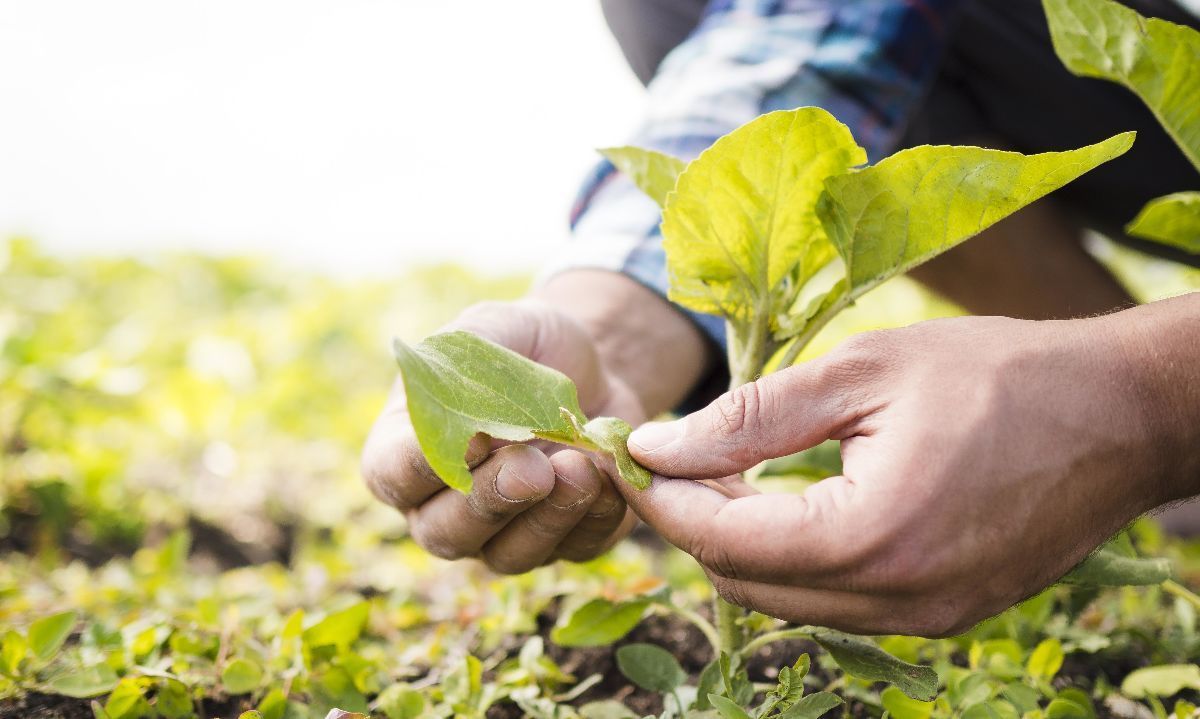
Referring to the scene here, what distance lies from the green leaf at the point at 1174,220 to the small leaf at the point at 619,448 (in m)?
0.78

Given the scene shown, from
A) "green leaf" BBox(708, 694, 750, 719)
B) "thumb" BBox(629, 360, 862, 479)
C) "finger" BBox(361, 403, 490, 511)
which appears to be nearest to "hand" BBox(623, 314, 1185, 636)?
"thumb" BBox(629, 360, 862, 479)

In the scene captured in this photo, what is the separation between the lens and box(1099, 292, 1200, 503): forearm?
928mm

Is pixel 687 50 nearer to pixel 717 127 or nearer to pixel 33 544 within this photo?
pixel 717 127

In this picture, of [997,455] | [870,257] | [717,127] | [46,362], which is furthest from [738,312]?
[46,362]

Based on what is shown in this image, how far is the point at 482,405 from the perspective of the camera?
36.9 inches

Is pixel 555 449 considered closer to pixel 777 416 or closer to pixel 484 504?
pixel 484 504

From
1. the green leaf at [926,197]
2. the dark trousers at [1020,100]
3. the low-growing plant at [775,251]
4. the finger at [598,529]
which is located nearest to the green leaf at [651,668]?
the low-growing plant at [775,251]

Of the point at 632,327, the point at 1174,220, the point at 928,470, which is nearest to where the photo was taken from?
the point at 928,470

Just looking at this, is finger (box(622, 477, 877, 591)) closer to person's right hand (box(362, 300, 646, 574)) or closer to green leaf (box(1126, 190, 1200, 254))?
person's right hand (box(362, 300, 646, 574))

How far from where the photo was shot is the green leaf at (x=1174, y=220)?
125 cm

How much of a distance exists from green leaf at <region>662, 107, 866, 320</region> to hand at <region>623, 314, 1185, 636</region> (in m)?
0.20

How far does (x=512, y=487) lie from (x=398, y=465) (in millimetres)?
227

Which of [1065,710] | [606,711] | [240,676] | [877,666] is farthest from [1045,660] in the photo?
[240,676]

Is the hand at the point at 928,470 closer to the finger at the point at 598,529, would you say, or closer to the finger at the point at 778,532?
the finger at the point at 778,532
